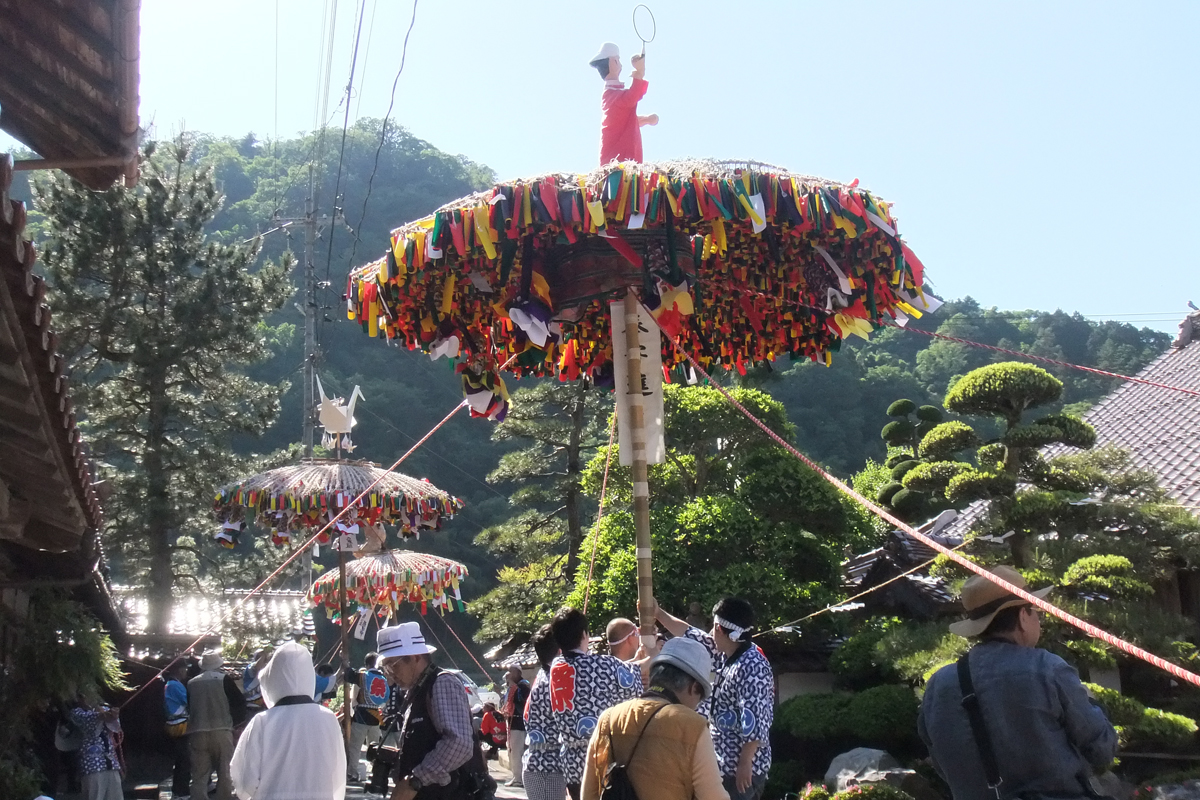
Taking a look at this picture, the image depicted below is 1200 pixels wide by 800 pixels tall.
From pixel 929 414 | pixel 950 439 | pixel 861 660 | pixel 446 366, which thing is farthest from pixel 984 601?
pixel 446 366

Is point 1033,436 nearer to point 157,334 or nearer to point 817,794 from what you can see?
point 817,794

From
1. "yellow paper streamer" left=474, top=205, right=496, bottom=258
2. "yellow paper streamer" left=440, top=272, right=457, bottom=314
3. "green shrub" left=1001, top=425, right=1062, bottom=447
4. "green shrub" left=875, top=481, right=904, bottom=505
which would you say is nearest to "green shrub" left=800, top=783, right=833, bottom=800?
"green shrub" left=1001, top=425, right=1062, bottom=447

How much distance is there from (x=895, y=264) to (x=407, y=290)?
2406 millimetres

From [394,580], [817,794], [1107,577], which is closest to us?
[1107,577]

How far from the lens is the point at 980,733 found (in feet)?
10.1

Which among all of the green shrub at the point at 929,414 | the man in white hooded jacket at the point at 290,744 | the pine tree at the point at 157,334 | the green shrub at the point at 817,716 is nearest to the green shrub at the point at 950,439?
the green shrub at the point at 817,716

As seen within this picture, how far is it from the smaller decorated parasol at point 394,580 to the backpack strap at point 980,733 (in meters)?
10.3

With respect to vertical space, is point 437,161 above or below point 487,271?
above

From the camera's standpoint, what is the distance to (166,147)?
19812 millimetres

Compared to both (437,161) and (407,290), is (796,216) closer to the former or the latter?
(407,290)

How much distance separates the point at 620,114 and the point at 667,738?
3768 millimetres

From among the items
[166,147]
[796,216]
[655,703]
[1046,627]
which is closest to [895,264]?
[796,216]

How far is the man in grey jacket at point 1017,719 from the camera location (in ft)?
9.70

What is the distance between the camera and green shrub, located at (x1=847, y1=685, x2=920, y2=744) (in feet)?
34.7
